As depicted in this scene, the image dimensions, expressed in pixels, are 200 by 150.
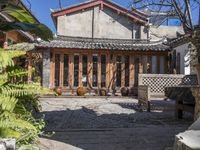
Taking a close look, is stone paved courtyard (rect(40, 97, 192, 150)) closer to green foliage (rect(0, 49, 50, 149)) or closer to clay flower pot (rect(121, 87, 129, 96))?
green foliage (rect(0, 49, 50, 149))

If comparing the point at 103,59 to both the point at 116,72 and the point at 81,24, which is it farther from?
the point at 81,24

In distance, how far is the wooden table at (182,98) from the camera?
25.2ft

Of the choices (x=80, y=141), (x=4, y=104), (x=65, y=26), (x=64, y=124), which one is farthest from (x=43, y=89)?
(x=65, y=26)

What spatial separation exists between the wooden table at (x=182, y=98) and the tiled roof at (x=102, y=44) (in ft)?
37.0

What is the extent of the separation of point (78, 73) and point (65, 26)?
460 cm

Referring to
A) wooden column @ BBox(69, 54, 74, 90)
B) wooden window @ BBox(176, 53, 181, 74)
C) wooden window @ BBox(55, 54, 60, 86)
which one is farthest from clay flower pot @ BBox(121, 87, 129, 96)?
wooden window @ BBox(55, 54, 60, 86)

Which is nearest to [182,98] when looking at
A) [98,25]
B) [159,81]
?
[159,81]

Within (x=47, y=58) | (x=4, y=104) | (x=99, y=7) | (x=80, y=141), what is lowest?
(x=80, y=141)

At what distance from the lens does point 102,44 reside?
21031 mm

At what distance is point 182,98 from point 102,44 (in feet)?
44.4

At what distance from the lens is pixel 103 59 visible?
2030cm

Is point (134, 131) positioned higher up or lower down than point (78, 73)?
lower down

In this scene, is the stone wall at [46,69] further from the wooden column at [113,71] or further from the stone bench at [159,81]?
the stone bench at [159,81]

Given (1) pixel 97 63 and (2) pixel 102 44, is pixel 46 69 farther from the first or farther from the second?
(2) pixel 102 44
